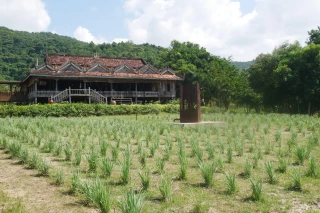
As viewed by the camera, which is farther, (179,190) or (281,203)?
(179,190)

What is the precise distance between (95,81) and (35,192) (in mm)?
31008

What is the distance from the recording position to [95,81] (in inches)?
1414

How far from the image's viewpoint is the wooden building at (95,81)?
33.3 metres

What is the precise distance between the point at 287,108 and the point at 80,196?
37.8 meters

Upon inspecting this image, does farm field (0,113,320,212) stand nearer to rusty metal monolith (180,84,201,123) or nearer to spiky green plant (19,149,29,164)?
spiky green plant (19,149,29,164)

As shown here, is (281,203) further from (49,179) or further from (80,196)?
(49,179)

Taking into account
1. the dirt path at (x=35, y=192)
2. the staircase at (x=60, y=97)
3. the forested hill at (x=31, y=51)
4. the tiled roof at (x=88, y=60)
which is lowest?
the dirt path at (x=35, y=192)

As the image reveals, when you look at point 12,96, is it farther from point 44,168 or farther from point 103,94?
point 44,168

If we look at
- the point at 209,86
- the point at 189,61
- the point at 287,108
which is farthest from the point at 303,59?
the point at 189,61

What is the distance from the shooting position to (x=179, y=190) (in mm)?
5660

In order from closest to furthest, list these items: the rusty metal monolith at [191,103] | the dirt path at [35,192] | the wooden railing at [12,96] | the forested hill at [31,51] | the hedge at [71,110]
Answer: the dirt path at [35,192] → the rusty metal monolith at [191,103] → the hedge at [71,110] → the wooden railing at [12,96] → the forested hill at [31,51]

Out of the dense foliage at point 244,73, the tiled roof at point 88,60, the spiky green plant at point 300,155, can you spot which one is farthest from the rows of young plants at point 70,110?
the spiky green plant at point 300,155

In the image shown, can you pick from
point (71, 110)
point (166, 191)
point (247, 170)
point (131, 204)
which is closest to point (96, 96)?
point (71, 110)

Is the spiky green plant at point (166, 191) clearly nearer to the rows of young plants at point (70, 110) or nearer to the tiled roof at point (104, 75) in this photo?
the rows of young plants at point (70, 110)
